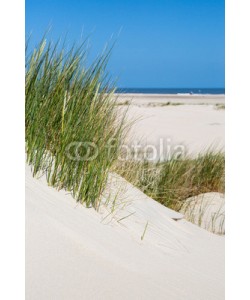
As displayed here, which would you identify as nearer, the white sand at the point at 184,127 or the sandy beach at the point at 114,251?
the sandy beach at the point at 114,251

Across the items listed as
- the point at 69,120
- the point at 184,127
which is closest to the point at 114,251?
the point at 69,120

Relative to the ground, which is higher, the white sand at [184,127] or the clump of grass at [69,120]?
the clump of grass at [69,120]

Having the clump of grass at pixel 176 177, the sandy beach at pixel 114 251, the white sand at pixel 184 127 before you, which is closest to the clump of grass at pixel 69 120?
the sandy beach at pixel 114 251

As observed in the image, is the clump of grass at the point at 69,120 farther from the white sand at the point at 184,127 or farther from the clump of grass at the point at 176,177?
the white sand at the point at 184,127

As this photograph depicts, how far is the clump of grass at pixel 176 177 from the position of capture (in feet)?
11.7

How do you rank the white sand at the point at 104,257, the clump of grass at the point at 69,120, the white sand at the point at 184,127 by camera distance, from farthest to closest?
the white sand at the point at 184,127
the clump of grass at the point at 69,120
the white sand at the point at 104,257

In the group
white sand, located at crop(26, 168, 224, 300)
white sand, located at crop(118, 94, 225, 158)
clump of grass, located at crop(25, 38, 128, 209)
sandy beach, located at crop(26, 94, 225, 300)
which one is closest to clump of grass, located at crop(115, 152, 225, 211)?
sandy beach, located at crop(26, 94, 225, 300)

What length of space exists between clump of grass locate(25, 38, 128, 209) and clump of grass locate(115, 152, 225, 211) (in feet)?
1.77

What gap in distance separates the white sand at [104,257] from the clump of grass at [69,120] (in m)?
0.08

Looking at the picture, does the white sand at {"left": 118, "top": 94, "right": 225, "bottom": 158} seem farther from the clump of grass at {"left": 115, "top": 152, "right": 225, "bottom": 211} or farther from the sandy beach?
the sandy beach

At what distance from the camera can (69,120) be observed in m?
2.47

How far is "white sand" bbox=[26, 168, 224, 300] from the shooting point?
5.86 feet

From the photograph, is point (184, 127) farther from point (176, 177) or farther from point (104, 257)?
point (104, 257)
